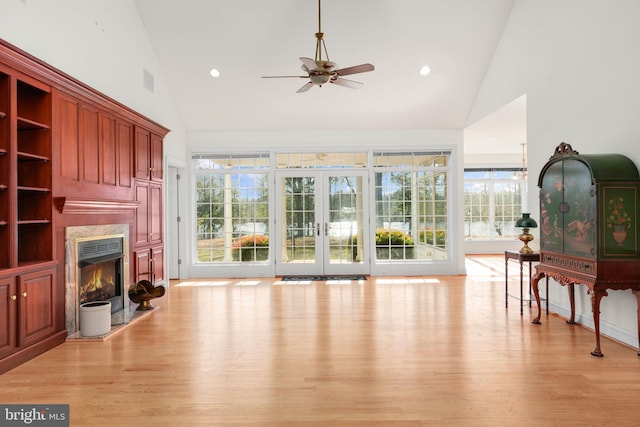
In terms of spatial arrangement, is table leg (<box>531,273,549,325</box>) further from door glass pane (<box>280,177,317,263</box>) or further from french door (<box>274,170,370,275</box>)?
door glass pane (<box>280,177,317,263</box>)

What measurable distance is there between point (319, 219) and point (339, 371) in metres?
4.51

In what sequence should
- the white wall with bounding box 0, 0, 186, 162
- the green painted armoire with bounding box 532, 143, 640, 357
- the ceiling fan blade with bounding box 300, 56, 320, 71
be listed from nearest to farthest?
the green painted armoire with bounding box 532, 143, 640, 357, the white wall with bounding box 0, 0, 186, 162, the ceiling fan blade with bounding box 300, 56, 320, 71

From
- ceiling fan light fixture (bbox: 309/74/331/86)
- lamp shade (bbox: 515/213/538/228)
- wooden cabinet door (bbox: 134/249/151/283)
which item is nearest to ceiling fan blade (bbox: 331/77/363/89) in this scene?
ceiling fan light fixture (bbox: 309/74/331/86)

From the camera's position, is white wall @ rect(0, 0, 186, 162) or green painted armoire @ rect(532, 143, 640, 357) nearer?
green painted armoire @ rect(532, 143, 640, 357)

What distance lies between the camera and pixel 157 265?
5.68 metres

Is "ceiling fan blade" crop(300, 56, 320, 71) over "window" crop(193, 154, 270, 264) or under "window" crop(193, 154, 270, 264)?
over

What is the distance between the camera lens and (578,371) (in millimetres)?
2922

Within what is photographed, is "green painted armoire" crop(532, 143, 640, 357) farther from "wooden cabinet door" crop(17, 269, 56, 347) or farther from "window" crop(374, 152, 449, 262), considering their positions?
"wooden cabinet door" crop(17, 269, 56, 347)

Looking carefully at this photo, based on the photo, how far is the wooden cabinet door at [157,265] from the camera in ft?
18.2

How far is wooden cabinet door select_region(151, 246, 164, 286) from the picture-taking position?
5.54 metres

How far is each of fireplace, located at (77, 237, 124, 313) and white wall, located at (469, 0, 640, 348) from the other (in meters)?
5.14

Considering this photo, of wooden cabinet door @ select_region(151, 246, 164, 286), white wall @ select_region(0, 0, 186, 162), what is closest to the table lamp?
wooden cabinet door @ select_region(151, 246, 164, 286)
